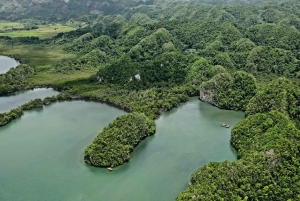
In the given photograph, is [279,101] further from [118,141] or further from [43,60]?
[43,60]

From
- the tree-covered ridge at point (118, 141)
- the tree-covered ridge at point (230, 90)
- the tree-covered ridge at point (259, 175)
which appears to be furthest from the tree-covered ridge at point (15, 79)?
the tree-covered ridge at point (259, 175)

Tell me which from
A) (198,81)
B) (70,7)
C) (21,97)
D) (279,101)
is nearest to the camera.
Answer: (279,101)

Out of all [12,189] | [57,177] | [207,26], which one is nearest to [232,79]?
[57,177]

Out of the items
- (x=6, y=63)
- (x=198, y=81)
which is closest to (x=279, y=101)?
(x=198, y=81)

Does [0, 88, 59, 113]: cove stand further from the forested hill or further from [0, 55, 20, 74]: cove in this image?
the forested hill

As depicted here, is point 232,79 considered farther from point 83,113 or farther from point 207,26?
point 207,26

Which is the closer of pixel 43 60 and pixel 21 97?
pixel 21 97
